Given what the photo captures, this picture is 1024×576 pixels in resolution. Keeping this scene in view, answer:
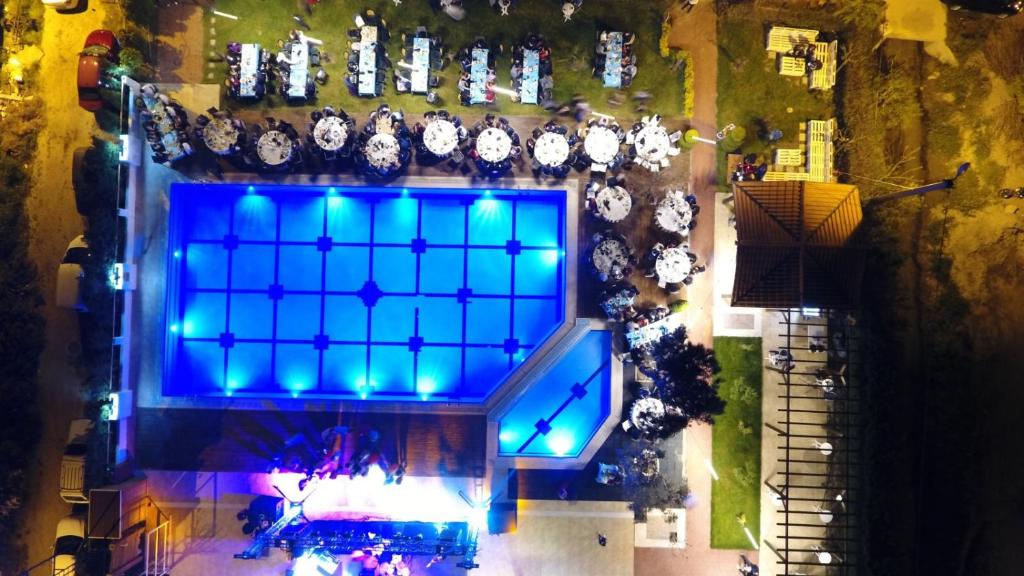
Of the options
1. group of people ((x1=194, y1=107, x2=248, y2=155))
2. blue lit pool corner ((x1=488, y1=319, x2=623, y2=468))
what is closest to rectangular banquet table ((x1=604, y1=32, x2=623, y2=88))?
blue lit pool corner ((x1=488, y1=319, x2=623, y2=468))

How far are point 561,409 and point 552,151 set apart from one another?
732 centimetres

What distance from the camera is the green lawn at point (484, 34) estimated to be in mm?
14375

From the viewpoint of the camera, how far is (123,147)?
13852mm

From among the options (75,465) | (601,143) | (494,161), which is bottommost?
(75,465)

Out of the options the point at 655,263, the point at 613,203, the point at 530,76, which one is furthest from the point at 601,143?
the point at 655,263

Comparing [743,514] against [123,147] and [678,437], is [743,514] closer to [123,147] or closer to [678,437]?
[678,437]

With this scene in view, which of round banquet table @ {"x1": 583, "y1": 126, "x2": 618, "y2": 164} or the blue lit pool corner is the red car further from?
the blue lit pool corner

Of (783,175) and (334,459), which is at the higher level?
(783,175)

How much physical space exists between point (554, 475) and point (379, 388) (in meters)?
5.62

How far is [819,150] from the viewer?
560 inches

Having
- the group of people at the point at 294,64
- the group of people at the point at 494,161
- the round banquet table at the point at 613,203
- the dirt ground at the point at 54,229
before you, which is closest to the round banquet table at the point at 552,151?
the group of people at the point at 494,161

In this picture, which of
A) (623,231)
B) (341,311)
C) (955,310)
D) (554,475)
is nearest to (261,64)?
(341,311)

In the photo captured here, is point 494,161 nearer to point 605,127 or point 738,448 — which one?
point 605,127

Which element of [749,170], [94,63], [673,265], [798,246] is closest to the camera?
[798,246]
